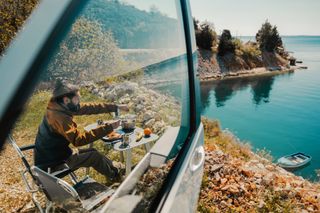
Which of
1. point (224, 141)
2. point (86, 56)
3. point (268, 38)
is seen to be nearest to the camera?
point (86, 56)

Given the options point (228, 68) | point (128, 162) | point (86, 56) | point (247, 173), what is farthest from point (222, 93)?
point (86, 56)

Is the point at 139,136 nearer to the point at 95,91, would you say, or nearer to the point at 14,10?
the point at 95,91

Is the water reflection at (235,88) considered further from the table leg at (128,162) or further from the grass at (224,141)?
the table leg at (128,162)

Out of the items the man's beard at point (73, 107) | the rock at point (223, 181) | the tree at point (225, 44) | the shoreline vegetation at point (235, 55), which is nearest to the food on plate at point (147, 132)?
the man's beard at point (73, 107)

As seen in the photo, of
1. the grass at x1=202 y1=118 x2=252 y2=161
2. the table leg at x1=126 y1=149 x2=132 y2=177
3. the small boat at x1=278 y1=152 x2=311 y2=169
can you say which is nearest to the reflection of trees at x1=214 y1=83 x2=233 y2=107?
the small boat at x1=278 y1=152 x2=311 y2=169

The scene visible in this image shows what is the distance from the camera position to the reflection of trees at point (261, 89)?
81.5 feet

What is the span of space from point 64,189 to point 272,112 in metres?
21.7

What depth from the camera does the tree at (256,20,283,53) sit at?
4100 cm

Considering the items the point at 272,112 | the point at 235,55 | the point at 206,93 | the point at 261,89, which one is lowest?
the point at 272,112

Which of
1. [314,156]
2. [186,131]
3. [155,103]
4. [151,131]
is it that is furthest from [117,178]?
[314,156]

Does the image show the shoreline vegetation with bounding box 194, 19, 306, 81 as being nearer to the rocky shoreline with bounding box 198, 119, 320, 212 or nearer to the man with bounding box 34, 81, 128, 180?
the rocky shoreline with bounding box 198, 119, 320, 212

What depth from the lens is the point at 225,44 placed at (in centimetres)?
3594

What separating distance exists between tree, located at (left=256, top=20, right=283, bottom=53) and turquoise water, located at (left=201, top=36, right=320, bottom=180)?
26.6 ft

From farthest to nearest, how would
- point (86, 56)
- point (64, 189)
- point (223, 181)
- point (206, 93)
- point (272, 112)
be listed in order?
point (206, 93)
point (272, 112)
point (223, 181)
point (64, 189)
point (86, 56)
